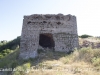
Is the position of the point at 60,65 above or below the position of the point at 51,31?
below

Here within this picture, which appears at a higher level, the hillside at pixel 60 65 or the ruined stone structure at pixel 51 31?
the ruined stone structure at pixel 51 31

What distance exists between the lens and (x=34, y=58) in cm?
1213

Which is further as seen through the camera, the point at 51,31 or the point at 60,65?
the point at 51,31

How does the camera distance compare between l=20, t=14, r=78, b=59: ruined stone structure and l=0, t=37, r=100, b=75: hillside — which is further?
l=20, t=14, r=78, b=59: ruined stone structure

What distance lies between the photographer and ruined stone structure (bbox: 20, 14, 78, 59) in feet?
42.6

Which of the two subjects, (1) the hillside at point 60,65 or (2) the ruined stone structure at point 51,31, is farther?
(2) the ruined stone structure at point 51,31

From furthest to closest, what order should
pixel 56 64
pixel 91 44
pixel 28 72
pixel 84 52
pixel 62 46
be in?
pixel 91 44 → pixel 62 46 → pixel 84 52 → pixel 56 64 → pixel 28 72

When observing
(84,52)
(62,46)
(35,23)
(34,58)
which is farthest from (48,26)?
(84,52)

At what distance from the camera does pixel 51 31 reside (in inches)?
526

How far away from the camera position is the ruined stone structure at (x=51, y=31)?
42.6ft

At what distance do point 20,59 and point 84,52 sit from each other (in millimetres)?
4648

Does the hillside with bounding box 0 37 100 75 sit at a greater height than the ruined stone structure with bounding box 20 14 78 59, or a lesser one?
lesser

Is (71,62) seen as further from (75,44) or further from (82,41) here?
(82,41)

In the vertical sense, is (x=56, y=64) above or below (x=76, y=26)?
below
